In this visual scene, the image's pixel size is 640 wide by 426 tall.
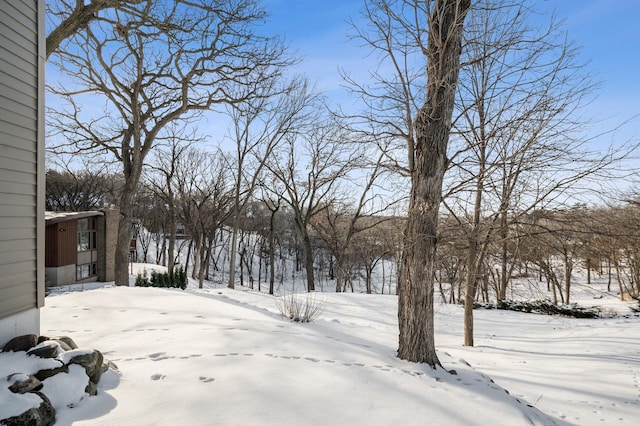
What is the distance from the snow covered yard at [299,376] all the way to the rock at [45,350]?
52cm

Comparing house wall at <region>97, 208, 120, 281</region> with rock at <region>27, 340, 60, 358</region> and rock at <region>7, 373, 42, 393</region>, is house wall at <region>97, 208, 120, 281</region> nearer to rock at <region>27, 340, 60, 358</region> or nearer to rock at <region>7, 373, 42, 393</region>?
rock at <region>27, 340, 60, 358</region>

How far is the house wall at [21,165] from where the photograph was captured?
327cm

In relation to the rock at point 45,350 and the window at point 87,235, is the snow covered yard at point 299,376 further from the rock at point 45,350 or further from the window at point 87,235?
the window at point 87,235

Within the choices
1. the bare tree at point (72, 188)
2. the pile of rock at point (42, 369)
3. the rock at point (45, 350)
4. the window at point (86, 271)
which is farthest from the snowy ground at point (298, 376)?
the bare tree at point (72, 188)

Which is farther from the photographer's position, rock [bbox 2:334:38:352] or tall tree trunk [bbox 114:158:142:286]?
tall tree trunk [bbox 114:158:142:286]

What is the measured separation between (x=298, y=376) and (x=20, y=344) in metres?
2.49

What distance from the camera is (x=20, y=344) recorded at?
10.2 ft

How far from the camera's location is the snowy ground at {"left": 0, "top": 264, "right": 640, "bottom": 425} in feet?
8.57

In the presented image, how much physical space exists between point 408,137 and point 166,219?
2859 cm

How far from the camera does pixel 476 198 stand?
7.32 metres

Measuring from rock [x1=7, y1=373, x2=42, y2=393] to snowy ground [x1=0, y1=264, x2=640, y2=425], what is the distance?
293mm

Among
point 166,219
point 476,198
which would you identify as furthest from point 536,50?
point 166,219

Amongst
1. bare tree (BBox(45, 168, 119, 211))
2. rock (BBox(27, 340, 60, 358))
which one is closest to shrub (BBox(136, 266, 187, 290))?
rock (BBox(27, 340, 60, 358))

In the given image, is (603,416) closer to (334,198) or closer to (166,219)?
(334,198)
